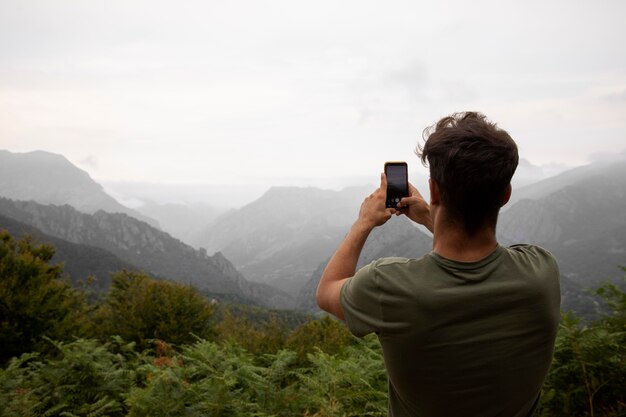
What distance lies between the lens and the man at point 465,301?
1453 mm

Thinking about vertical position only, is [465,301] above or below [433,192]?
below

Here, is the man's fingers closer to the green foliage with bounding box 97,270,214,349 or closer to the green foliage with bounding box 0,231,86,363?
the green foliage with bounding box 0,231,86,363

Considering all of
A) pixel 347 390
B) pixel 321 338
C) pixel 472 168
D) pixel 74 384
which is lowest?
pixel 321 338

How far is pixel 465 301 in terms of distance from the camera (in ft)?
4.73

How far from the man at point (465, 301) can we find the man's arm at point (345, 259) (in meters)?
0.11

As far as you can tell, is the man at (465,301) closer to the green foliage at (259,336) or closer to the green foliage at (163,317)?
the green foliage at (259,336)

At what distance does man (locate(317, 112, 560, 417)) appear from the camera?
4.77 ft

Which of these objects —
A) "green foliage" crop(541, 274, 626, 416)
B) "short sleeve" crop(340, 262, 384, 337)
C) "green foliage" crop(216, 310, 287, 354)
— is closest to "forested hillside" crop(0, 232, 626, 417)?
"green foliage" crop(541, 274, 626, 416)

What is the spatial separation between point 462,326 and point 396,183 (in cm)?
84

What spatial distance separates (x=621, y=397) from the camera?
4398 mm

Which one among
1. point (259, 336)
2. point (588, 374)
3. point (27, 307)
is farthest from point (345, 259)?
point (27, 307)

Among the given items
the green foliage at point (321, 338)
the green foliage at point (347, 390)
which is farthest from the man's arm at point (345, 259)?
the green foliage at point (321, 338)

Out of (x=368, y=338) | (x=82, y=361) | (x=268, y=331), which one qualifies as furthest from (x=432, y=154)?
(x=268, y=331)

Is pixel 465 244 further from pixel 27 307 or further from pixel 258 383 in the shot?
pixel 27 307
